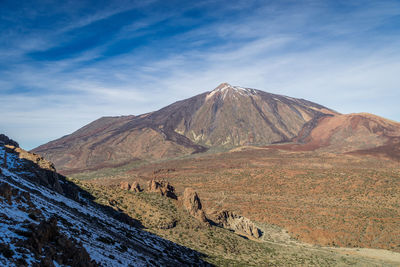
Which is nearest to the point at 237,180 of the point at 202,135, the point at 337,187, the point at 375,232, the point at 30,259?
the point at 337,187

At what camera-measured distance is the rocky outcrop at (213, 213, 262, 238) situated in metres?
39.3

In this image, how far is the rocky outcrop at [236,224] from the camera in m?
39.3

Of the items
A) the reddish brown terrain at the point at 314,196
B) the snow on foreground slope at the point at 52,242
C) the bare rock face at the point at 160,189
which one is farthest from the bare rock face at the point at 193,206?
the snow on foreground slope at the point at 52,242

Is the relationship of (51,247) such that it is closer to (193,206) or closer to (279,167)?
(193,206)

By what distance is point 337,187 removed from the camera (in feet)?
208

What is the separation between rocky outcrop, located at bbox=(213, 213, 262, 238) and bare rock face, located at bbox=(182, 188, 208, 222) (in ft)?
18.6

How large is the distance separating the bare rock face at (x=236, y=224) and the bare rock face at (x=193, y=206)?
5784 mm

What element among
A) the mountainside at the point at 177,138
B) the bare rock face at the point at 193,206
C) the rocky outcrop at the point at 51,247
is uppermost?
the mountainside at the point at 177,138

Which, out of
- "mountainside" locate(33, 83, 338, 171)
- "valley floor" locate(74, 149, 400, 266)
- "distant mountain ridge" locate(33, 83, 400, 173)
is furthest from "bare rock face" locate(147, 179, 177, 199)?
"mountainside" locate(33, 83, 338, 171)

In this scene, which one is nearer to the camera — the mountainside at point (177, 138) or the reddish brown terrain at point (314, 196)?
the reddish brown terrain at point (314, 196)

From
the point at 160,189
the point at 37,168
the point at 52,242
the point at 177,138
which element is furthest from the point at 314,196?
the point at 177,138

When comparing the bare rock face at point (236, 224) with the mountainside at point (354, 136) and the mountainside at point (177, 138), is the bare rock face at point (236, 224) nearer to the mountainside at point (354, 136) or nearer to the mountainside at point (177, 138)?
the mountainside at point (354, 136)

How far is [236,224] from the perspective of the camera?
131ft

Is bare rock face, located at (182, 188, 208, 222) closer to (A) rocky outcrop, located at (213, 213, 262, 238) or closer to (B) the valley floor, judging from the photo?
(B) the valley floor
